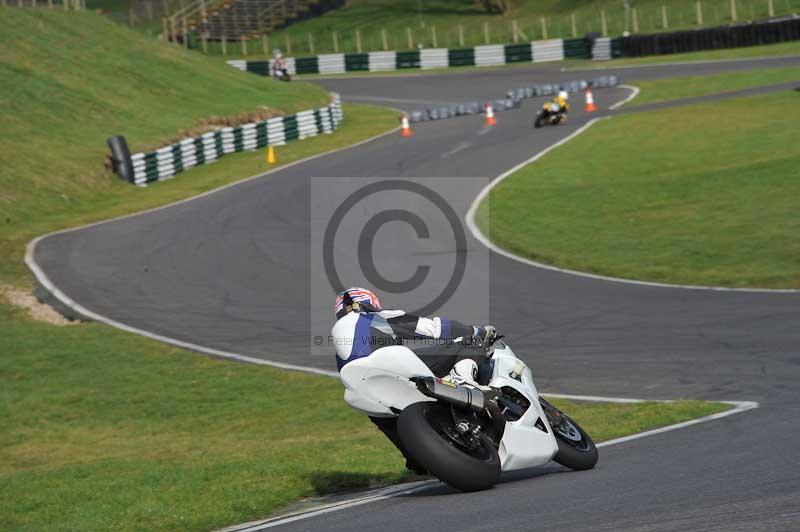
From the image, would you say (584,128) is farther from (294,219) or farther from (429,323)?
(429,323)

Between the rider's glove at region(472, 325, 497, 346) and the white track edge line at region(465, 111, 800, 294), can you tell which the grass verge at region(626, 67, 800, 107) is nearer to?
the white track edge line at region(465, 111, 800, 294)

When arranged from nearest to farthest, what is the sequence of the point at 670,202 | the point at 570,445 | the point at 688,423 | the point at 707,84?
the point at 570,445, the point at 688,423, the point at 670,202, the point at 707,84

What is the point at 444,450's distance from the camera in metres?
7.71

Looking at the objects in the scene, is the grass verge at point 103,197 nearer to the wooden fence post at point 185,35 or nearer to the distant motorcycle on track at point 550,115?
the distant motorcycle on track at point 550,115

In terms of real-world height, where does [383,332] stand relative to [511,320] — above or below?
above

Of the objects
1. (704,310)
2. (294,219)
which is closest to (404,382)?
(704,310)

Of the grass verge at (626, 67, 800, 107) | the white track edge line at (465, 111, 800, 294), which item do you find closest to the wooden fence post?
the grass verge at (626, 67, 800, 107)

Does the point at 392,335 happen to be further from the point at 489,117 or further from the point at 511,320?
the point at 489,117

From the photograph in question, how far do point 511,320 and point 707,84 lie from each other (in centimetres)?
3073

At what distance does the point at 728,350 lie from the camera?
14266 millimetres

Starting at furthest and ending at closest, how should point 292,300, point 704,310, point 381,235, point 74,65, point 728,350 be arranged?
1. point 74,65
2. point 381,235
3. point 292,300
4. point 704,310
5. point 728,350

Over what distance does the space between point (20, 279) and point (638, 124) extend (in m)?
21.5

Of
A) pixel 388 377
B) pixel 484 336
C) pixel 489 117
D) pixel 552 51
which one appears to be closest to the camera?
pixel 388 377

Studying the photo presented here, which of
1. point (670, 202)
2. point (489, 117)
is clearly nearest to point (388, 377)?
point (670, 202)
